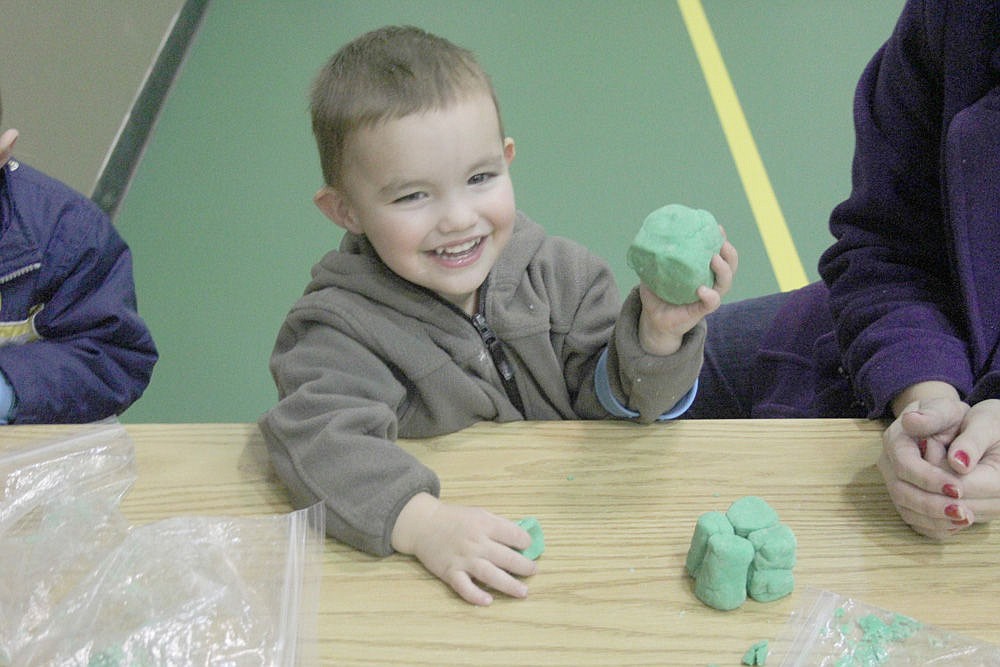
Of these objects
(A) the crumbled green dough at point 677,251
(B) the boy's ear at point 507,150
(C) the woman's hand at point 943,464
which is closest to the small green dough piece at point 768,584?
(C) the woman's hand at point 943,464

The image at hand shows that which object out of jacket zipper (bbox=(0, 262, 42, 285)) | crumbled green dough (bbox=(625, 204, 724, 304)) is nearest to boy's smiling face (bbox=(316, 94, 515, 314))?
crumbled green dough (bbox=(625, 204, 724, 304))

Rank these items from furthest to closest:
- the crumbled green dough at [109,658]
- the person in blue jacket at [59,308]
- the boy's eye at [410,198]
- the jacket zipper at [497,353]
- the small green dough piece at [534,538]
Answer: the person in blue jacket at [59,308]
the jacket zipper at [497,353]
the boy's eye at [410,198]
the small green dough piece at [534,538]
the crumbled green dough at [109,658]

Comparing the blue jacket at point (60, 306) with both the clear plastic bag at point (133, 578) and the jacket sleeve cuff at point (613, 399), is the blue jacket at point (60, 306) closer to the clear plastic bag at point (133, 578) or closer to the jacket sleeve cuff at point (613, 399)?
Answer: the clear plastic bag at point (133, 578)

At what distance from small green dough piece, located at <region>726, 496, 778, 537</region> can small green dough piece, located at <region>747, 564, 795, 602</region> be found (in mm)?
36

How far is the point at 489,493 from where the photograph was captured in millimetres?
856

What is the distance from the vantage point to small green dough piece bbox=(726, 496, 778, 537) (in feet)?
2.52

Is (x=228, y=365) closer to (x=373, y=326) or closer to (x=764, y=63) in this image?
(x=373, y=326)

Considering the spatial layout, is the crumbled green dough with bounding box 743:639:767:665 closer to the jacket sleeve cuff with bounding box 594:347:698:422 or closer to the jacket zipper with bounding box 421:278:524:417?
the jacket sleeve cuff with bounding box 594:347:698:422

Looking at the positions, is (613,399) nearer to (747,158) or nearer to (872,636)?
(872,636)

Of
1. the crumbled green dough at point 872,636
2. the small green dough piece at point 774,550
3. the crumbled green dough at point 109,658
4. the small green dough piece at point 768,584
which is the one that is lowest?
the crumbled green dough at point 872,636

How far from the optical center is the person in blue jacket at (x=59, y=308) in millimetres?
1140

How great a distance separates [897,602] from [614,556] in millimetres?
236

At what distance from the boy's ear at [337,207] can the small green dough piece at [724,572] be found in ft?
1.62

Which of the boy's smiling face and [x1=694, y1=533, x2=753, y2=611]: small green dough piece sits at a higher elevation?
the boy's smiling face
